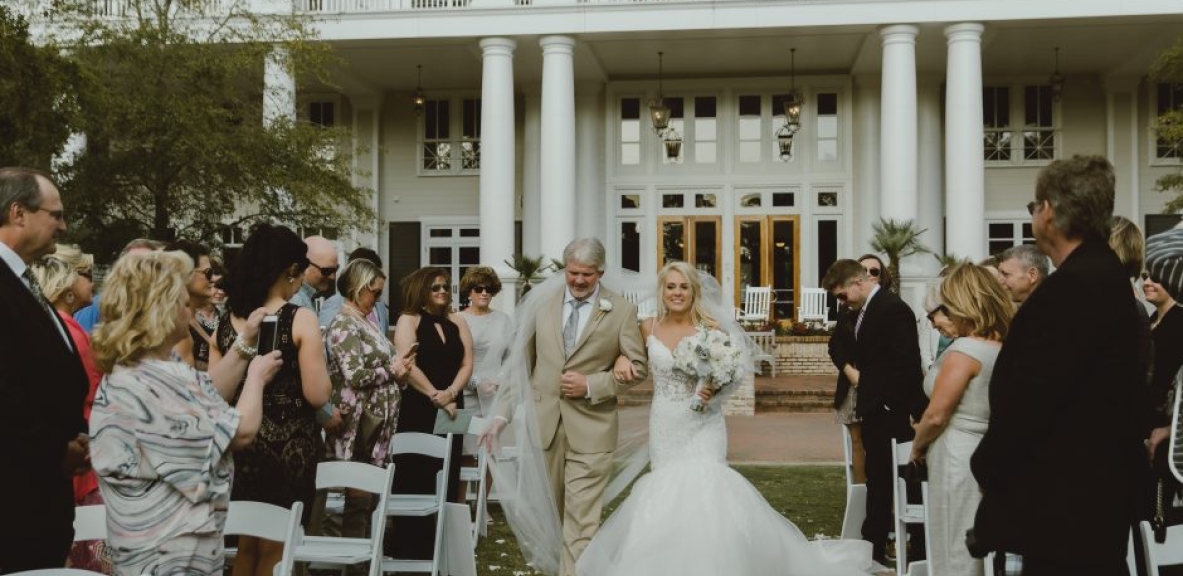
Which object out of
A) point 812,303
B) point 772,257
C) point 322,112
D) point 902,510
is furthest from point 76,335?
point 322,112

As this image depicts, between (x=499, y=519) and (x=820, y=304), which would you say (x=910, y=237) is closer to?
(x=820, y=304)

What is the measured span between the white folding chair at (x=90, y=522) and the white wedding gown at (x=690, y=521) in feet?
9.44

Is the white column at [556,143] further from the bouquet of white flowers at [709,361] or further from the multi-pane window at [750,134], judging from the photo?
the bouquet of white flowers at [709,361]

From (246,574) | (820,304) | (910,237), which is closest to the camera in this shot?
(246,574)

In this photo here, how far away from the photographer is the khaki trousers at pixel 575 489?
6.49 m

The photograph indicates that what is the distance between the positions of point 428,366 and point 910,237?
13868 millimetres

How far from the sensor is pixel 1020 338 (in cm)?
343

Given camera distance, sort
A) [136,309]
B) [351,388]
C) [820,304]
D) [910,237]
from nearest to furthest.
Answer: [136,309] → [351,388] → [910,237] → [820,304]

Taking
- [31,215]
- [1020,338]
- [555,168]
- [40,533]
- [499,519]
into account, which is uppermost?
[555,168]

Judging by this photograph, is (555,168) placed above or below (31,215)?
above

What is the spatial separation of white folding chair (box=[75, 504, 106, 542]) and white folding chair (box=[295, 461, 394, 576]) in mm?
1165

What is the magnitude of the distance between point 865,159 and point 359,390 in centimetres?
1982

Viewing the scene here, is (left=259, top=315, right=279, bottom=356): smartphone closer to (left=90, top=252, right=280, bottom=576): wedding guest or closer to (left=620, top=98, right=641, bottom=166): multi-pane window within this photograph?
(left=90, top=252, right=280, bottom=576): wedding guest

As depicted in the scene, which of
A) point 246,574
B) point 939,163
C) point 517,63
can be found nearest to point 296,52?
point 517,63
